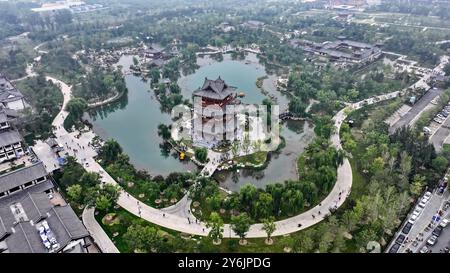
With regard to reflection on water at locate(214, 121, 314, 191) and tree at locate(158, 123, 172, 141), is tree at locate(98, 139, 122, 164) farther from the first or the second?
reflection on water at locate(214, 121, 314, 191)

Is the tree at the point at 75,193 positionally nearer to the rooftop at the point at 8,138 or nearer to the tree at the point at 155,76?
the rooftop at the point at 8,138

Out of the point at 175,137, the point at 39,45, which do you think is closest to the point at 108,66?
the point at 39,45

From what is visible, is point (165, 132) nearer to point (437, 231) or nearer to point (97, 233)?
point (97, 233)

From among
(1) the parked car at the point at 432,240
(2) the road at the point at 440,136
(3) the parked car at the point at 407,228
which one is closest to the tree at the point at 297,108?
(2) the road at the point at 440,136

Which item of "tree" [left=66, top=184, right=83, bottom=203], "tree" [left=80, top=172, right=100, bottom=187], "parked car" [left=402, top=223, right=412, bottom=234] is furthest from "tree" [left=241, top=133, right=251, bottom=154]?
"tree" [left=66, top=184, right=83, bottom=203]

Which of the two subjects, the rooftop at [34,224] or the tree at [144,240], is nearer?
the rooftop at [34,224]
